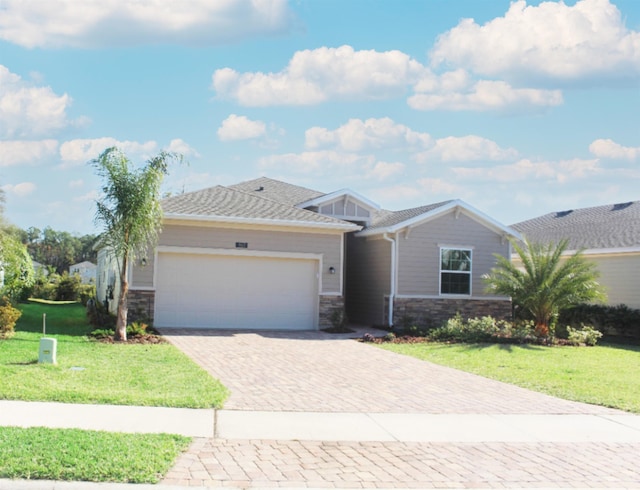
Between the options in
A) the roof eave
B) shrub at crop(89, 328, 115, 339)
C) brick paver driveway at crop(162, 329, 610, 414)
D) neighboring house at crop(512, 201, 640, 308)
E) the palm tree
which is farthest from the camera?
neighboring house at crop(512, 201, 640, 308)

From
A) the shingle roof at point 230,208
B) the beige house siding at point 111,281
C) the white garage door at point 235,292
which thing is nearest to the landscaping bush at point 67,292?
the beige house siding at point 111,281

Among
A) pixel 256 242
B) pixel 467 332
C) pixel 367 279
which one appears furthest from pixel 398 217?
pixel 256 242

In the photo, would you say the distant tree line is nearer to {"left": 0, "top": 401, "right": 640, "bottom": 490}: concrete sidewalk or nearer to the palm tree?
the palm tree

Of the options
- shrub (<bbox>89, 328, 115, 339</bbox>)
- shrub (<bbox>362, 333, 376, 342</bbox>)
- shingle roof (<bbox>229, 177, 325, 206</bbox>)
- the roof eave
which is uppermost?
shingle roof (<bbox>229, 177, 325, 206</bbox>)

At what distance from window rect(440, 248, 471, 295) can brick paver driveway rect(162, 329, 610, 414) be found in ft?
20.6

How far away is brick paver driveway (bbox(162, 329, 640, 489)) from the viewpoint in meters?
6.21

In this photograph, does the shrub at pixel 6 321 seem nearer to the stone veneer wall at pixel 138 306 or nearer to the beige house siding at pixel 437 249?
the stone veneer wall at pixel 138 306

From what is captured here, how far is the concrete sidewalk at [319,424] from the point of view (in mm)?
7516

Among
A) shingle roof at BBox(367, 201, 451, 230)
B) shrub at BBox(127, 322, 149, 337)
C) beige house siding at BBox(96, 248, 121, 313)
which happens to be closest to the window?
shingle roof at BBox(367, 201, 451, 230)

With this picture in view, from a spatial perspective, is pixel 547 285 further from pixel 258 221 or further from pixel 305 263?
pixel 258 221

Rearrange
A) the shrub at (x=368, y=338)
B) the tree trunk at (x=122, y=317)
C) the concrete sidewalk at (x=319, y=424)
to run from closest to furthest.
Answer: the concrete sidewalk at (x=319, y=424) < the tree trunk at (x=122, y=317) < the shrub at (x=368, y=338)

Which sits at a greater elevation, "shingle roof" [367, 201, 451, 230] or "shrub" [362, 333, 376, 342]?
"shingle roof" [367, 201, 451, 230]

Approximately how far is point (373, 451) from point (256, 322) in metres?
12.8

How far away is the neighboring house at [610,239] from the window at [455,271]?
3834 mm
